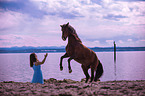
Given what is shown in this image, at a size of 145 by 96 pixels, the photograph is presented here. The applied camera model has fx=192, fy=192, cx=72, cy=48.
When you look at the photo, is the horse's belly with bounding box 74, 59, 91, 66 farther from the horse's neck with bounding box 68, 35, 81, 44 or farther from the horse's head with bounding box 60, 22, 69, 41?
the horse's head with bounding box 60, 22, 69, 41

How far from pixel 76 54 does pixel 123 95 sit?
315 cm

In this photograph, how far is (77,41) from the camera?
861cm

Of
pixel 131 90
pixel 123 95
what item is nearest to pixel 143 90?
pixel 131 90

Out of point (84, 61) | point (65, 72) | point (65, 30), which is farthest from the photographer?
point (65, 72)

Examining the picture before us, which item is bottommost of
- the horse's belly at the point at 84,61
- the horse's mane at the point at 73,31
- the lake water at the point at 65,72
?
the lake water at the point at 65,72

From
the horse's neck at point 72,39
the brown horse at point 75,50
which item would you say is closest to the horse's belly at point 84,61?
the brown horse at point 75,50

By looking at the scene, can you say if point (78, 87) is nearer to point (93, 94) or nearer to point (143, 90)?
point (93, 94)

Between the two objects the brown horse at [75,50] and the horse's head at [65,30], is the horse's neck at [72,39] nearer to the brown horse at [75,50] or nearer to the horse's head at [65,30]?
the brown horse at [75,50]

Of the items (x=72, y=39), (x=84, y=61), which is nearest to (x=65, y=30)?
(x=72, y=39)

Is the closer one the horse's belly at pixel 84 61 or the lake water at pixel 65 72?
the horse's belly at pixel 84 61

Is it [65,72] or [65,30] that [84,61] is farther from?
[65,72]

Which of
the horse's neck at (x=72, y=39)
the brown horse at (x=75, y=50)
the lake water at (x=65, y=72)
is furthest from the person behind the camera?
the lake water at (x=65, y=72)

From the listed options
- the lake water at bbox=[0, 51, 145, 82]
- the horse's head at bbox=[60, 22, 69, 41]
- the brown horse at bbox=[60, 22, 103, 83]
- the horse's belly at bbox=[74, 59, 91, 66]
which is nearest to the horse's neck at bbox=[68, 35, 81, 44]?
the brown horse at bbox=[60, 22, 103, 83]

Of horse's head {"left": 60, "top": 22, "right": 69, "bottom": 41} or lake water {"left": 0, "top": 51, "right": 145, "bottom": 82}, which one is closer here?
horse's head {"left": 60, "top": 22, "right": 69, "bottom": 41}
